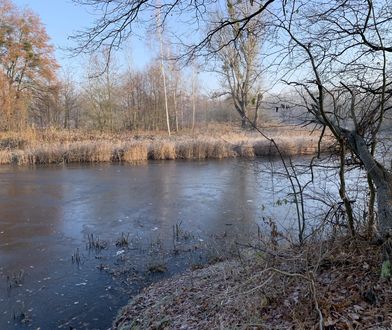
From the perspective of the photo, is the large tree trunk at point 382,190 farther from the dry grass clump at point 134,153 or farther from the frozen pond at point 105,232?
the dry grass clump at point 134,153

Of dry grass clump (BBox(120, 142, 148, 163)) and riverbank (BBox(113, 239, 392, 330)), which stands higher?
dry grass clump (BBox(120, 142, 148, 163))

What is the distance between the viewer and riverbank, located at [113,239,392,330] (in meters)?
2.67

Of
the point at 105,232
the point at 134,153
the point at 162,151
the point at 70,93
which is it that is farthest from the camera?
the point at 70,93

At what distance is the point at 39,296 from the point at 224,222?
12.4 feet

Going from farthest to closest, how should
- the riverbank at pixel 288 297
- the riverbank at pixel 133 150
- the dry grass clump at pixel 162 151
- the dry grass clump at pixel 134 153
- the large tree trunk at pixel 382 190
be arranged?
the dry grass clump at pixel 162 151, the dry grass clump at pixel 134 153, the riverbank at pixel 133 150, the large tree trunk at pixel 382 190, the riverbank at pixel 288 297

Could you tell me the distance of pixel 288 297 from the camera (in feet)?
9.92

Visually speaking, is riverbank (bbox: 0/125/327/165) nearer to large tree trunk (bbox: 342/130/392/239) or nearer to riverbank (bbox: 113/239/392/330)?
riverbank (bbox: 113/239/392/330)

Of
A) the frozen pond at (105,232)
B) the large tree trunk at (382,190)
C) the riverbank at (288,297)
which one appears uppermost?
the large tree trunk at (382,190)

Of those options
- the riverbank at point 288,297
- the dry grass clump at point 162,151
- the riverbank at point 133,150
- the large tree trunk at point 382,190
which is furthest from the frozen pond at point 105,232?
the dry grass clump at point 162,151

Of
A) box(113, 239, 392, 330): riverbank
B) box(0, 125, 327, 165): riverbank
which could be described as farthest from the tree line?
box(113, 239, 392, 330): riverbank

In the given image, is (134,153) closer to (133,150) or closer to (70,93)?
(133,150)

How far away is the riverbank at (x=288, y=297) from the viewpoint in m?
2.67

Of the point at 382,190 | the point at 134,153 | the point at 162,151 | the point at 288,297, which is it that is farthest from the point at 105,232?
the point at 162,151

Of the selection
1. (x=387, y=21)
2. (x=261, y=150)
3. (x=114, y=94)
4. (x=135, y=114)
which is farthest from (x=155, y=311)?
(x=135, y=114)
